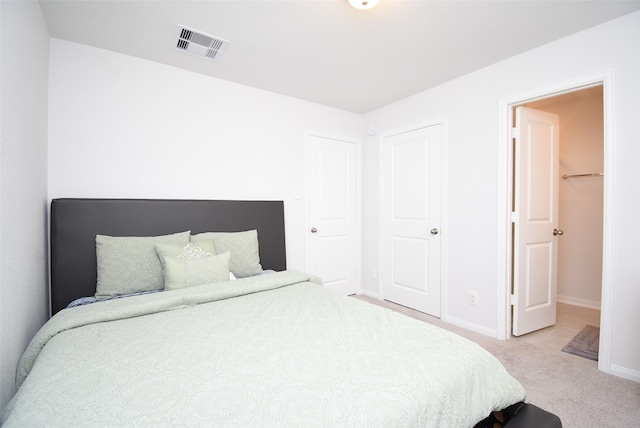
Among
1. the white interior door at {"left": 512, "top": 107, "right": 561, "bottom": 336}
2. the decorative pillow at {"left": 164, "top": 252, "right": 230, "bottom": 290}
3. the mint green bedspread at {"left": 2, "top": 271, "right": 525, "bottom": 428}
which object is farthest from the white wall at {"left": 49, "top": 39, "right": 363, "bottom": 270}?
the white interior door at {"left": 512, "top": 107, "right": 561, "bottom": 336}

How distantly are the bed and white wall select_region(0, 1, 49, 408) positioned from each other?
14 centimetres

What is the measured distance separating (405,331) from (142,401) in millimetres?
989

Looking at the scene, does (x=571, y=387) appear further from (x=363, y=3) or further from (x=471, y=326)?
(x=363, y=3)

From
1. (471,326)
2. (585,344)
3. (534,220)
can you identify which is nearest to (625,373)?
(585,344)

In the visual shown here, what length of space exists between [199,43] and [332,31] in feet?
3.36

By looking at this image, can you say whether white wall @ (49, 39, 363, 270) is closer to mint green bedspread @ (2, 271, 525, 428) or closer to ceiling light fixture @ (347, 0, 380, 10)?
mint green bedspread @ (2, 271, 525, 428)

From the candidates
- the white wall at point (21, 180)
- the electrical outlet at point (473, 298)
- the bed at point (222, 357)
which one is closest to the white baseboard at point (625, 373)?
the electrical outlet at point (473, 298)

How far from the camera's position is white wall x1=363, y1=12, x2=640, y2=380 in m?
1.92

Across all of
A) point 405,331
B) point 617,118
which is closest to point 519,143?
point 617,118

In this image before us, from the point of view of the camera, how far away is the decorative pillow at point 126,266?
1.92 meters

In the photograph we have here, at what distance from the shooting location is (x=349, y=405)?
81 centimetres

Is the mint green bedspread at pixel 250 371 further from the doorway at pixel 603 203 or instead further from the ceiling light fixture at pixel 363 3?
the ceiling light fixture at pixel 363 3

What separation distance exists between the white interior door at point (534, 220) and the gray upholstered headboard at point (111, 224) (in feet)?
7.78

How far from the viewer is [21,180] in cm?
150
